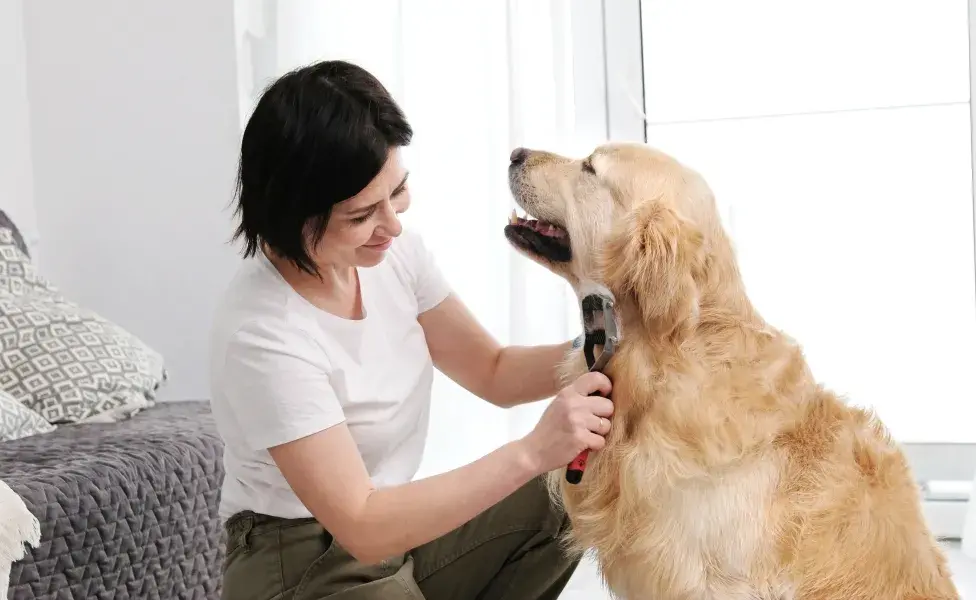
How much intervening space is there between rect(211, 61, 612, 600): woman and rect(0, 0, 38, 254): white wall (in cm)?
168

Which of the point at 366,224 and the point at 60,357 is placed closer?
the point at 366,224

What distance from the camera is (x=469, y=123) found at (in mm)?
2535

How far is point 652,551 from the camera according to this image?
1212mm

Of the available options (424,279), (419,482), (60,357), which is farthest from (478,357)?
(60,357)

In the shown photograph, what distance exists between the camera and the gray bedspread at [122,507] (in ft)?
5.54

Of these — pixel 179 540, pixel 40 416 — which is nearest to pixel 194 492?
pixel 179 540

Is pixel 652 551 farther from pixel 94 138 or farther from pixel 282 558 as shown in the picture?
pixel 94 138

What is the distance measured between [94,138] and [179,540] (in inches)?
55.0

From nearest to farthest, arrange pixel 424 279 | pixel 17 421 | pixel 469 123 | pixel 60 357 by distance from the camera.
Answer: pixel 424 279
pixel 17 421
pixel 60 357
pixel 469 123

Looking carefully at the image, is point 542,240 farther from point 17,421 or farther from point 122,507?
point 17,421

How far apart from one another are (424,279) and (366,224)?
0.94 ft

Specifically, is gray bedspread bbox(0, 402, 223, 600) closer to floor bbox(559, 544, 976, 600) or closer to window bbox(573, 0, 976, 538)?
floor bbox(559, 544, 976, 600)

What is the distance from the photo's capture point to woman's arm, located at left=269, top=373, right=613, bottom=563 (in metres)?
1.21

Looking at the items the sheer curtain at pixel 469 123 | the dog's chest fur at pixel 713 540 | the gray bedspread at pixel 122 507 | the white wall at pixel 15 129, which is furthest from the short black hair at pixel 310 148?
the white wall at pixel 15 129
